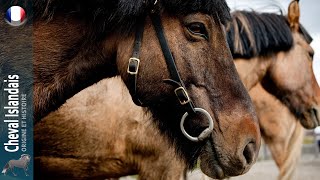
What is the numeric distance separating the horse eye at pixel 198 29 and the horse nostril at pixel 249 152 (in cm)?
45

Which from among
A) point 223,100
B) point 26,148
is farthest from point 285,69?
point 26,148

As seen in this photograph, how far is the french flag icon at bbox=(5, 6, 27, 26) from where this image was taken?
2.05m

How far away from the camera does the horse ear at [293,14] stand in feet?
15.1

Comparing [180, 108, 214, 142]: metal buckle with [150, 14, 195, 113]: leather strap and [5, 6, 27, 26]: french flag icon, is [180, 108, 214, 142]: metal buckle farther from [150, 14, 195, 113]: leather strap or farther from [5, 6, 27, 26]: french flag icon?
[5, 6, 27, 26]: french flag icon

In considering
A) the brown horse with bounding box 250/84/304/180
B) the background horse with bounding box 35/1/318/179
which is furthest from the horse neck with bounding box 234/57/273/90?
the background horse with bounding box 35/1/318/179

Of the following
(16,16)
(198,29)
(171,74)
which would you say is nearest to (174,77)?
(171,74)

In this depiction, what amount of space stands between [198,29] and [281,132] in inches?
136

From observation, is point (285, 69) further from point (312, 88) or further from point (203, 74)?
point (203, 74)

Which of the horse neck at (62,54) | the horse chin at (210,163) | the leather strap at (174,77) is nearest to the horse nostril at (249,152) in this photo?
the horse chin at (210,163)

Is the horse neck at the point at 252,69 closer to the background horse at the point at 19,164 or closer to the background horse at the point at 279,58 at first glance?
the background horse at the point at 279,58

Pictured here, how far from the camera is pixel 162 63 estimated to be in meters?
1.99

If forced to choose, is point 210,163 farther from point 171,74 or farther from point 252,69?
point 252,69

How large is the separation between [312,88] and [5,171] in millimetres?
3295

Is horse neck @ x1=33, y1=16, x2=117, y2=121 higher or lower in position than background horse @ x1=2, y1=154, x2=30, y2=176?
higher
